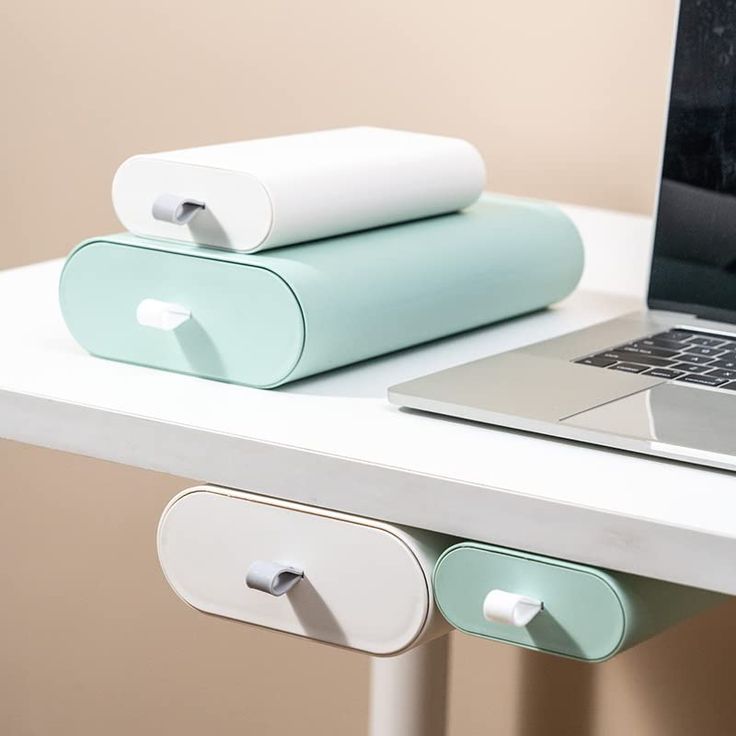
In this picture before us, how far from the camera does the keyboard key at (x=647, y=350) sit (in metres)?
0.81

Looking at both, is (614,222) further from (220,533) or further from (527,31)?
(220,533)

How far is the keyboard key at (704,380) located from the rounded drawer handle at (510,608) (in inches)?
7.6

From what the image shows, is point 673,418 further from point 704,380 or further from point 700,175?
point 700,175

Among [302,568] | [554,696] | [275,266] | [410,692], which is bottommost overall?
[554,696]

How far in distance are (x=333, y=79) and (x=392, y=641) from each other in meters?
0.75

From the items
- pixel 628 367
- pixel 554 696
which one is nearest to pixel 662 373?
pixel 628 367

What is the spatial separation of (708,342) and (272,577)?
1.03 feet

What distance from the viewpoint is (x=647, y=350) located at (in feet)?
2.71

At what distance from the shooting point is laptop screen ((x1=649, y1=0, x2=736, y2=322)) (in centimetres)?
92

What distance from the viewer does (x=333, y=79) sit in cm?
132

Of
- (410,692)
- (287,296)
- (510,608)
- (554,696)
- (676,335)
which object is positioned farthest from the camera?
(554,696)

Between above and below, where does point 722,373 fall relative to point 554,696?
above

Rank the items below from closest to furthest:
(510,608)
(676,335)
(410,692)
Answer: (510,608) → (676,335) → (410,692)

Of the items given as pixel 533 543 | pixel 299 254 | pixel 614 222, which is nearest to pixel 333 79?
pixel 614 222
